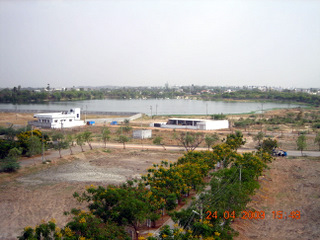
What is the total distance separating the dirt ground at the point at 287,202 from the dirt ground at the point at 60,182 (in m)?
4.91

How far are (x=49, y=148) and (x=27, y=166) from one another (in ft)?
11.2

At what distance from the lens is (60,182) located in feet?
38.8

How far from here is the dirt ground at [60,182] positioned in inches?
335

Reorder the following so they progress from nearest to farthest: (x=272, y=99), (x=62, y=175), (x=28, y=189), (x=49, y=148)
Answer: (x=28, y=189)
(x=62, y=175)
(x=49, y=148)
(x=272, y=99)

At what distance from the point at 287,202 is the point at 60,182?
8051 millimetres

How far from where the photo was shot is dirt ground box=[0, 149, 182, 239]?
27.9 ft

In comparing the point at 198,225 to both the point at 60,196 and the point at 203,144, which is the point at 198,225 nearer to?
the point at 60,196

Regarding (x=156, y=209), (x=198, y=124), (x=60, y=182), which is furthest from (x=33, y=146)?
A: (x=198, y=124)

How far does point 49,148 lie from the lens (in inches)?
683

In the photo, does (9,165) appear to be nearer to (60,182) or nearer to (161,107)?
(60,182)

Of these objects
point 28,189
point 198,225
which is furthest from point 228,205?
point 28,189

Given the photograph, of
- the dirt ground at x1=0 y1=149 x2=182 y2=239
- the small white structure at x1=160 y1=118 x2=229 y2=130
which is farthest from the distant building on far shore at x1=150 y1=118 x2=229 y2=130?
the dirt ground at x1=0 y1=149 x2=182 y2=239

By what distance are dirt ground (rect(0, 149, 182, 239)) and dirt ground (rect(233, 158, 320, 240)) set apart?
4908 mm

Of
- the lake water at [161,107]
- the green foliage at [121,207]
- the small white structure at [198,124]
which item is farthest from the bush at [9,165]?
the lake water at [161,107]
